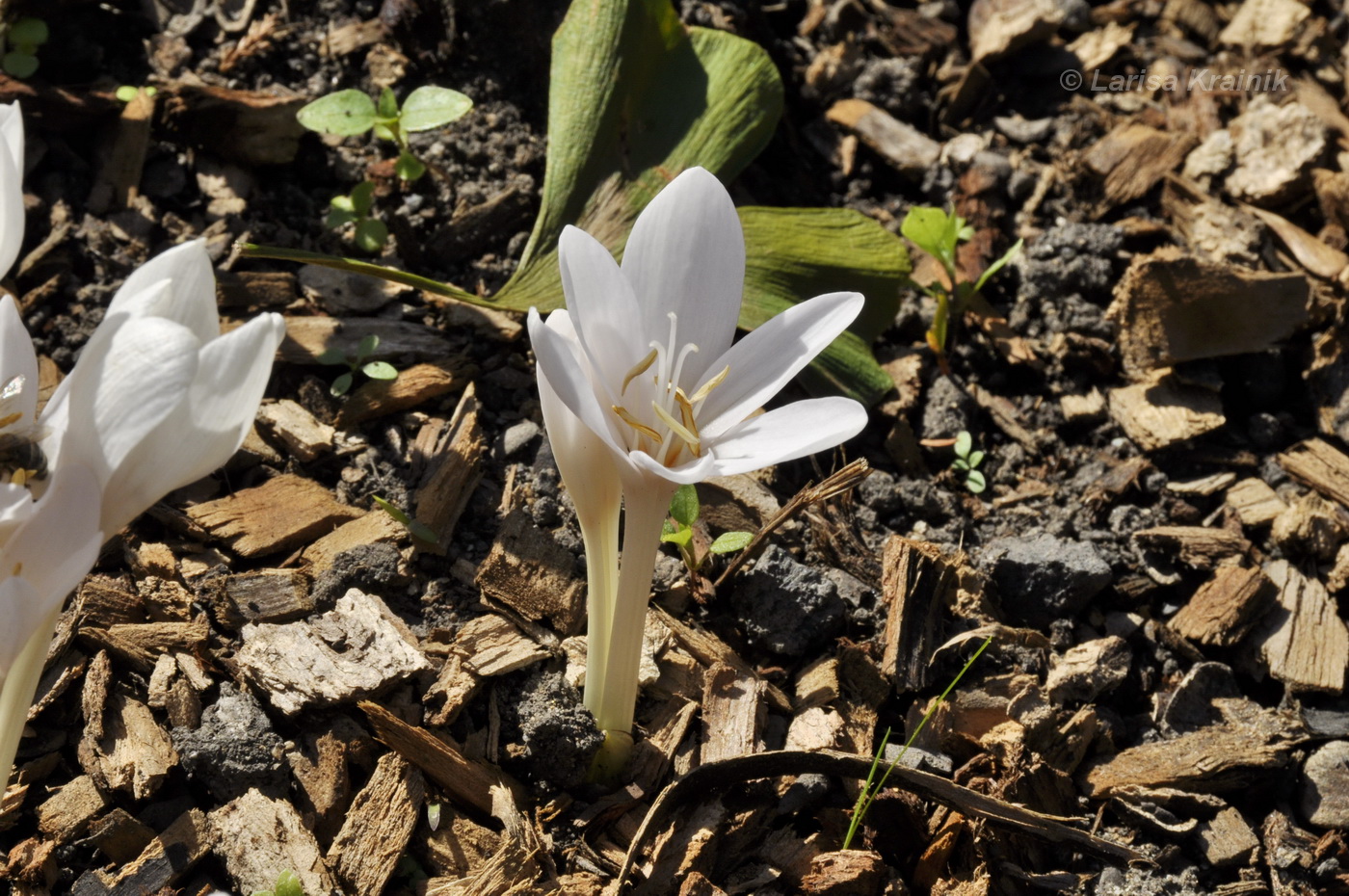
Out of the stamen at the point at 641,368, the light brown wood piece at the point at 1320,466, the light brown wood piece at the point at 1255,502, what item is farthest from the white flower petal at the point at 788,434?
the light brown wood piece at the point at 1320,466

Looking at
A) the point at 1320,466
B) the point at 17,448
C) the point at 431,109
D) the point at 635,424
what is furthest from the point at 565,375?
the point at 1320,466

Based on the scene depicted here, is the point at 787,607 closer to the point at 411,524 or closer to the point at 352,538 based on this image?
the point at 411,524

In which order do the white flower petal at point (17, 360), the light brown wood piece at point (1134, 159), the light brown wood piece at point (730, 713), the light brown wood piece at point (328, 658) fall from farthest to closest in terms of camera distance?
the light brown wood piece at point (1134, 159) < the light brown wood piece at point (730, 713) < the light brown wood piece at point (328, 658) < the white flower petal at point (17, 360)

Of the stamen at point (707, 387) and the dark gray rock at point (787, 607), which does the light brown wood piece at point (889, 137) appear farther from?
the stamen at point (707, 387)

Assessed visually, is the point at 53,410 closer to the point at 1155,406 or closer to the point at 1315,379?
the point at 1155,406

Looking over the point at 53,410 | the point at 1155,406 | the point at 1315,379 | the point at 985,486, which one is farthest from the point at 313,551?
the point at 1315,379

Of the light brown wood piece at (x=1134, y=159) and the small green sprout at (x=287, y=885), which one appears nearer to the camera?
the small green sprout at (x=287, y=885)
